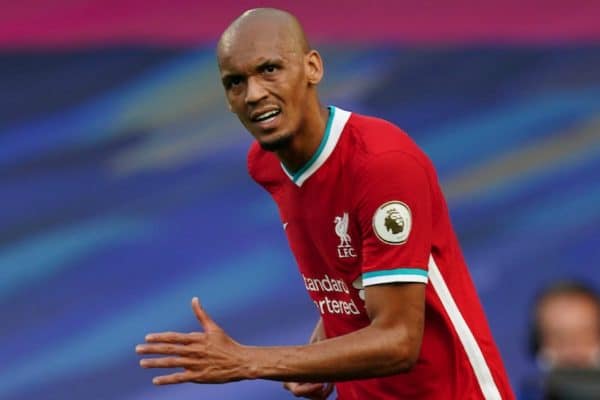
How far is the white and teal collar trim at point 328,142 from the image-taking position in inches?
147

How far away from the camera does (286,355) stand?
3490 mm

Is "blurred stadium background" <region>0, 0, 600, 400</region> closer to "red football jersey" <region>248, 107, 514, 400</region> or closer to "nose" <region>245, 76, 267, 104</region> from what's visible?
"red football jersey" <region>248, 107, 514, 400</region>

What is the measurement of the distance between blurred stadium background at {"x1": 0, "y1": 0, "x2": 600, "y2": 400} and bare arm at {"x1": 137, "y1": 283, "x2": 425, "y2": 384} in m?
2.84

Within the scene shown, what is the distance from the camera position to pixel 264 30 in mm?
3695

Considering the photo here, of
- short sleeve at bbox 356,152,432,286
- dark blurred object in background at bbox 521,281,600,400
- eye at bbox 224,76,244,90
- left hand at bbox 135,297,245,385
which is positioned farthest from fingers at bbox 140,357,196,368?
dark blurred object in background at bbox 521,281,600,400

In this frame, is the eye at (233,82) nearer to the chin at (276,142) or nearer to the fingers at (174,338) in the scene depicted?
the chin at (276,142)

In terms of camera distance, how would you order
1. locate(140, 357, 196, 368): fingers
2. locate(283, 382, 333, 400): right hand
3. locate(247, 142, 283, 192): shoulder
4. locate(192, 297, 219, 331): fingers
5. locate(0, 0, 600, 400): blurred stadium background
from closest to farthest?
locate(140, 357, 196, 368): fingers
locate(192, 297, 219, 331): fingers
locate(247, 142, 283, 192): shoulder
locate(283, 382, 333, 400): right hand
locate(0, 0, 600, 400): blurred stadium background

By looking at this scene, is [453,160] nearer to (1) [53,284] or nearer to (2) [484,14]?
(2) [484,14]

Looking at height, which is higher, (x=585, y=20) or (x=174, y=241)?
(x=585, y=20)

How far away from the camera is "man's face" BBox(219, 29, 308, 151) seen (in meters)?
3.67

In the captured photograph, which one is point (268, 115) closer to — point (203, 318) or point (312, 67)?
point (312, 67)

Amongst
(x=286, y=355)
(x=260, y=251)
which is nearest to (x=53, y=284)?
(x=260, y=251)

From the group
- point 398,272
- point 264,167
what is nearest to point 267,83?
point 264,167

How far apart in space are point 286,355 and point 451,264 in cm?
54
